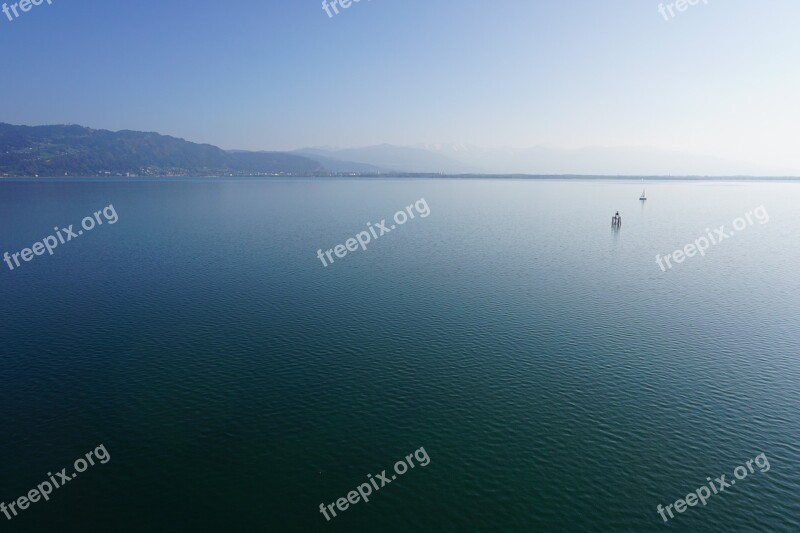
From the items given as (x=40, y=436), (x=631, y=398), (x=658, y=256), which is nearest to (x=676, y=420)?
(x=631, y=398)

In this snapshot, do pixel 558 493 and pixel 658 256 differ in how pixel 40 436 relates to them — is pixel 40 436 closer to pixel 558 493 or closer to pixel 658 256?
pixel 558 493

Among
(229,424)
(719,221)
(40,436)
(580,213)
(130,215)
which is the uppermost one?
(130,215)

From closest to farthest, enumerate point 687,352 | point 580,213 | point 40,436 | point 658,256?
point 40,436
point 687,352
point 658,256
point 580,213

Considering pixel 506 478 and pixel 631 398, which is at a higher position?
pixel 506 478

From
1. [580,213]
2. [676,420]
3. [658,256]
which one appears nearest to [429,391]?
[676,420]

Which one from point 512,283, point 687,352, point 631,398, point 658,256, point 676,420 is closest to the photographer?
point 676,420

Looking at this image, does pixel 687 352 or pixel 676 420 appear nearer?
pixel 676 420

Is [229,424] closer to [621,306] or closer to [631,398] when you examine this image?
[631,398]
